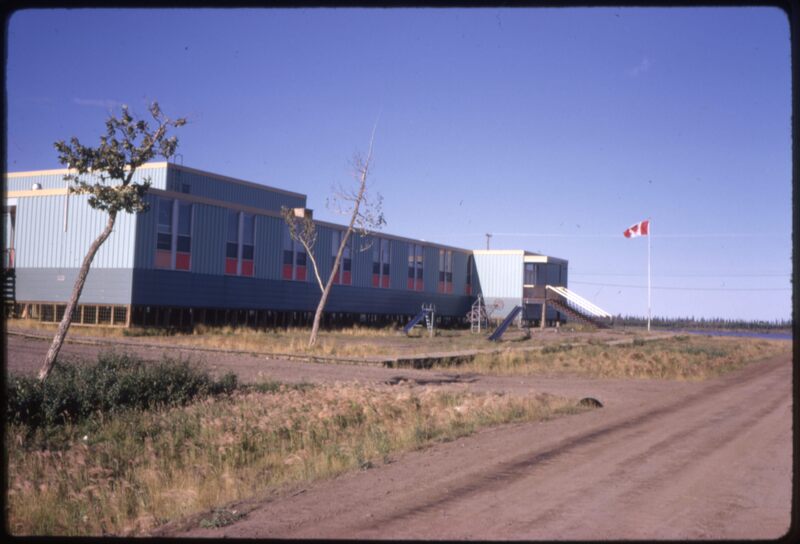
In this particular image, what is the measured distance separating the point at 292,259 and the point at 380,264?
8.32 metres

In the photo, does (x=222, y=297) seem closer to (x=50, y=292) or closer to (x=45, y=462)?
(x=50, y=292)

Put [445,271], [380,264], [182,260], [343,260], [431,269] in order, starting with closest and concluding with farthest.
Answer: [182,260] → [343,260] → [380,264] → [431,269] → [445,271]

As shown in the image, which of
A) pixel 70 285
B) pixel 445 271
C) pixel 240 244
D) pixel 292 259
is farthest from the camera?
pixel 445 271

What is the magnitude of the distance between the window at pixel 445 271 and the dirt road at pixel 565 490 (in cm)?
4433

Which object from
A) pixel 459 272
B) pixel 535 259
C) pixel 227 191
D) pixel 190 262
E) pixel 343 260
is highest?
pixel 227 191

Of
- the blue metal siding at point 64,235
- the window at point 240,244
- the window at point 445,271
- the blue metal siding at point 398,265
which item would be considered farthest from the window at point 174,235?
the window at point 445,271

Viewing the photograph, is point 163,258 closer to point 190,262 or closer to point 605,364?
point 190,262

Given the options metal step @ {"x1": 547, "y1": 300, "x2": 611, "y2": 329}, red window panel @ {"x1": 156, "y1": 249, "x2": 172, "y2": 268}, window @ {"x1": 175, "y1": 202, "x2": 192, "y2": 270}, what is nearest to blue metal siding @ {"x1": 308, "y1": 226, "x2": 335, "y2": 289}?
window @ {"x1": 175, "y1": 202, "x2": 192, "y2": 270}

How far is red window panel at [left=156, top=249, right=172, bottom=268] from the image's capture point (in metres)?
34.8

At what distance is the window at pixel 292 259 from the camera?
4234 centimetres

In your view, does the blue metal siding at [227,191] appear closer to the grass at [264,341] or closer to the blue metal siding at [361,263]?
the blue metal siding at [361,263]

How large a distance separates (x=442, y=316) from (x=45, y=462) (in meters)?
48.0

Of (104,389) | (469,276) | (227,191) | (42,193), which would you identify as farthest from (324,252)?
(104,389)

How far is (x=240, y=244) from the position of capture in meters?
39.3
